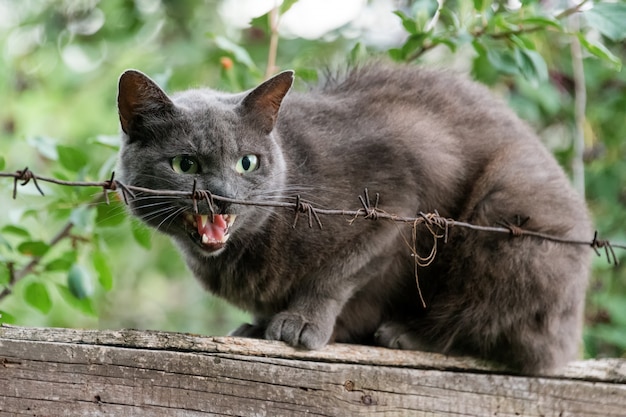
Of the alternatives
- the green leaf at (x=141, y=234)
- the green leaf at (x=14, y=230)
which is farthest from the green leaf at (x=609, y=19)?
the green leaf at (x=14, y=230)

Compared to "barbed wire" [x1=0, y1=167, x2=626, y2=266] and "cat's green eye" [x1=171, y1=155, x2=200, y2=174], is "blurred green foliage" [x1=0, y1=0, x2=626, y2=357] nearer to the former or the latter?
"cat's green eye" [x1=171, y1=155, x2=200, y2=174]

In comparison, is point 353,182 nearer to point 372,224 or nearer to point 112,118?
point 372,224

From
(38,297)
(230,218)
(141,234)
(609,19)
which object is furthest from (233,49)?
(609,19)

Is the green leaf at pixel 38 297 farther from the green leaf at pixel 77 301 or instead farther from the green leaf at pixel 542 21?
the green leaf at pixel 542 21

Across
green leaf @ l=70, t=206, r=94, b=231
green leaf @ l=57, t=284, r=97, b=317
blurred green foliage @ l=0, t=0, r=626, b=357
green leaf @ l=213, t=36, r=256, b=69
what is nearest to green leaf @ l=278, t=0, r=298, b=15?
blurred green foliage @ l=0, t=0, r=626, b=357

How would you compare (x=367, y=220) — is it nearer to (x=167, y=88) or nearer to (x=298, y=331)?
(x=298, y=331)

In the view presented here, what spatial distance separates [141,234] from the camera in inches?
100

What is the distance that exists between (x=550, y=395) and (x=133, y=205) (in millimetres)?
1261

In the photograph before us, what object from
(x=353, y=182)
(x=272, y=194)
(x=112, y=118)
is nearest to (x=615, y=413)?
(x=353, y=182)

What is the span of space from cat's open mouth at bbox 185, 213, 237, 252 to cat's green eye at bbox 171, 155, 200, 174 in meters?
0.13

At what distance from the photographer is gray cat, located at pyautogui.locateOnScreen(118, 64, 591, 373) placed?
209 cm

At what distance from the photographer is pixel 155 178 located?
2066mm

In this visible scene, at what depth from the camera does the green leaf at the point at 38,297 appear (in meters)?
2.41

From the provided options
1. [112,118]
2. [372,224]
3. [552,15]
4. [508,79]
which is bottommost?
[112,118]
